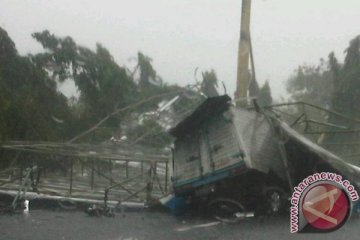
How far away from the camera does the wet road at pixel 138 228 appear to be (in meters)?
7.45

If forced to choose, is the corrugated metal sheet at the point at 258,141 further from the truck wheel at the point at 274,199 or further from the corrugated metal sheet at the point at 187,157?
the corrugated metal sheet at the point at 187,157

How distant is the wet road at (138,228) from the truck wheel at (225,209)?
41cm

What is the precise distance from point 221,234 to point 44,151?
459 cm

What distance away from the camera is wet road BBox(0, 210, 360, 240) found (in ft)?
24.4

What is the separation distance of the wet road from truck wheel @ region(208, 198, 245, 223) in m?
0.41

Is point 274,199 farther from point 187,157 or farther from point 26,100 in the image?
point 26,100

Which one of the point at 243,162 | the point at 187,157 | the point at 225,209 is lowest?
the point at 225,209

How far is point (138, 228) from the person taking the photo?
8.40 meters

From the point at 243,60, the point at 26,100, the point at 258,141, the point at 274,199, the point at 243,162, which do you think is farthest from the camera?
the point at 243,60

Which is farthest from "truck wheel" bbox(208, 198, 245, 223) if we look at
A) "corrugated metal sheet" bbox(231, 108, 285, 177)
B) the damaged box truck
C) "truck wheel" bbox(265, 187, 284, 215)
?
"corrugated metal sheet" bbox(231, 108, 285, 177)

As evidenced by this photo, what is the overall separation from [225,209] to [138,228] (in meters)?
2.00

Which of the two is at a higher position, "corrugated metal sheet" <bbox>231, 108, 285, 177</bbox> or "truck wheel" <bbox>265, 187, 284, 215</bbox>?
"corrugated metal sheet" <bbox>231, 108, 285, 177</bbox>

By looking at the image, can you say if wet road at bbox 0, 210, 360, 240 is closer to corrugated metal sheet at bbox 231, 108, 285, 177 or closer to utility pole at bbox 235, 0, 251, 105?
corrugated metal sheet at bbox 231, 108, 285, 177

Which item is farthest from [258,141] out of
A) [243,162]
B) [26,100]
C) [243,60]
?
[26,100]
